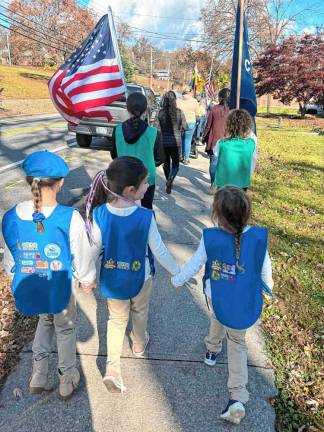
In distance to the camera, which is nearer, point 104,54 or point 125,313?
Result: point 125,313

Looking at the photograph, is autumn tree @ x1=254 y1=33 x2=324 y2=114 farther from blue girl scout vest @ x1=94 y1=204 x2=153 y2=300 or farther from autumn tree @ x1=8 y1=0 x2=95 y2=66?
blue girl scout vest @ x1=94 y1=204 x2=153 y2=300

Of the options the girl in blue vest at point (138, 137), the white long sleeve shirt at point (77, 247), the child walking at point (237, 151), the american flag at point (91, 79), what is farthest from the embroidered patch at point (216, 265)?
the american flag at point (91, 79)

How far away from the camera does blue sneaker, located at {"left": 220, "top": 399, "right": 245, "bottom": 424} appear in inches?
100

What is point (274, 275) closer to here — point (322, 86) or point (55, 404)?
point (55, 404)

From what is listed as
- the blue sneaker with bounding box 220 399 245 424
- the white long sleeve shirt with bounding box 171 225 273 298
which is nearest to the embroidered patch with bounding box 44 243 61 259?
the white long sleeve shirt with bounding box 171 225 273 298

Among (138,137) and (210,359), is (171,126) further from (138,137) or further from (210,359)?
(210,359)

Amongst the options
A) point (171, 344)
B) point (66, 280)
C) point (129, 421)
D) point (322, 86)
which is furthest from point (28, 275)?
point (322, 86)

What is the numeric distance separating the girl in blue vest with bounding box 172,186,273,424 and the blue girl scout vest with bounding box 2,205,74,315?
2.71 ft

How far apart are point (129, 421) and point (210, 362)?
2.64 feet

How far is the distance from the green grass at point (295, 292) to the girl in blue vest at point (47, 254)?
1591 mm

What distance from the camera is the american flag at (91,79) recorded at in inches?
172

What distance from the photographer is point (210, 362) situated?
10.0ft

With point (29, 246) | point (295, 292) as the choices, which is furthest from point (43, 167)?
point (295, 292)

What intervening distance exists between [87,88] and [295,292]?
3.22 meters
